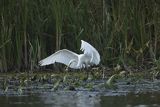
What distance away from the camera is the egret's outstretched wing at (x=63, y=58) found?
1141 cm

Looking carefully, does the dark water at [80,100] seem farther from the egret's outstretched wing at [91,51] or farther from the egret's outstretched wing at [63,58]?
the egret's outstretched wing at [63,58]

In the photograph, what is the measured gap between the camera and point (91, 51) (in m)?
11.3

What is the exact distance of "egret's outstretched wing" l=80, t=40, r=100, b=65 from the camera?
11.0 metres

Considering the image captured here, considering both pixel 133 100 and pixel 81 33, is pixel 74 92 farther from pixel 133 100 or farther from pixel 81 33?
pixel 81 33

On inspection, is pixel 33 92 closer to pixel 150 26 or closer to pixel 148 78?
pixel 148 78

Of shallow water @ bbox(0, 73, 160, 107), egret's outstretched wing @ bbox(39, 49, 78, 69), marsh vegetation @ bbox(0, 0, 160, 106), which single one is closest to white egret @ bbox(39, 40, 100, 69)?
egret's outstretched wing @ bbox(39, 49, 78, 69)

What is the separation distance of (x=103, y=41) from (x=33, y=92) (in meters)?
2.83

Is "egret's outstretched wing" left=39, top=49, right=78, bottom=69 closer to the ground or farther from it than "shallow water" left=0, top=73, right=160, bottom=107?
farther from it

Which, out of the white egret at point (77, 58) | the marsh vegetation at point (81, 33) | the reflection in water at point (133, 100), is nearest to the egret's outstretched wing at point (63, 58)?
the white egret at point (77, 58)

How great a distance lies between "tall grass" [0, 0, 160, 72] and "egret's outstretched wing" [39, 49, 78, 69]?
20 cm

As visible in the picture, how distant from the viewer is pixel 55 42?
1201 centimetres

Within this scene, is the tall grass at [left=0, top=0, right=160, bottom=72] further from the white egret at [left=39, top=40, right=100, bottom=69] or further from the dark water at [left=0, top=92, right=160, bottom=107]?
the dark water at [left=0, top=92, right=160, bottom=107]

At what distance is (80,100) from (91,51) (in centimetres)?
351

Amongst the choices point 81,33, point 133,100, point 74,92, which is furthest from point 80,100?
point 81,33
